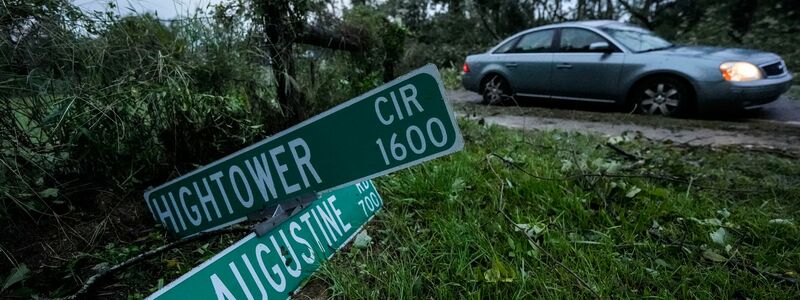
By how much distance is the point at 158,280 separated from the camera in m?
1.70

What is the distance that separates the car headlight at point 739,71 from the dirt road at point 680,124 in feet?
1.60

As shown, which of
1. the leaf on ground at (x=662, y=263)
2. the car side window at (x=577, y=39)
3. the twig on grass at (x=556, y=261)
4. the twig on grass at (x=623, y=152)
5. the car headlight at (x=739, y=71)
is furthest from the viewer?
the car side window at (x=577, y=39)

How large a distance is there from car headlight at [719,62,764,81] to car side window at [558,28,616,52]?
1394 mm

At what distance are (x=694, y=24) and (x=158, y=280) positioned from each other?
17140 mm

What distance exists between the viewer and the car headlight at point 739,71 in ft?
14.7

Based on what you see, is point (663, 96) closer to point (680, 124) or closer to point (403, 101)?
point (680, 124)

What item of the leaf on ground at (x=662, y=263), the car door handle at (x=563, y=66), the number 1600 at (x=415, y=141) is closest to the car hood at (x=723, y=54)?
the car door handle at (x=563, y=66)

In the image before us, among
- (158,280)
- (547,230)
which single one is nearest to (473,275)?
(547,230)

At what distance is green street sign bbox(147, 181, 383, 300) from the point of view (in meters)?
0.92

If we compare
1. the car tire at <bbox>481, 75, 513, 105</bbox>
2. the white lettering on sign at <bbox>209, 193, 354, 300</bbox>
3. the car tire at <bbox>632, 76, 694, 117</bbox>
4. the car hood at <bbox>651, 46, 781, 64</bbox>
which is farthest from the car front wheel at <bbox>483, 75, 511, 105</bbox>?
the white lettering on sign at <bbox>209, 193, 354, 300</bbox>

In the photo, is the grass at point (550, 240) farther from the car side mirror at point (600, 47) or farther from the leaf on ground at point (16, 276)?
the car side mirror at point (600, 47)

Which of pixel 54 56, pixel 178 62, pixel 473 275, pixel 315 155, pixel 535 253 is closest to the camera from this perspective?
pixel 315 155

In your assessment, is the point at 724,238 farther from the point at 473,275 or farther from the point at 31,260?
the point at 31,260

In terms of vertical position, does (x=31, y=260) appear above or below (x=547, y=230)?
above
